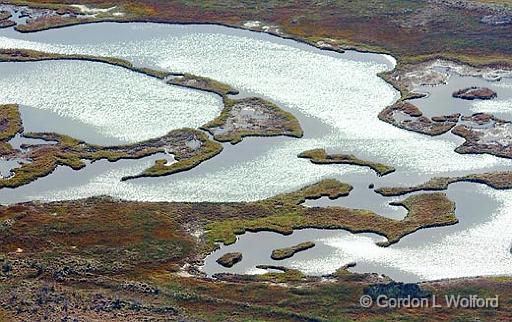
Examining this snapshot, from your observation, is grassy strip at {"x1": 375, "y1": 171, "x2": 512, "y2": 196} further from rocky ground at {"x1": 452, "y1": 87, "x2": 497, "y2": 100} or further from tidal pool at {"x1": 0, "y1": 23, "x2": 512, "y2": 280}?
rocky ground at {"x1": 452, "y1": 87, "x2": 497, "y2": 100}

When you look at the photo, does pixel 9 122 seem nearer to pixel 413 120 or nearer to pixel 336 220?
pixel 336 220

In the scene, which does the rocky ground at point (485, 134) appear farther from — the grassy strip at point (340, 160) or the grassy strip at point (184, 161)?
the grassy strip at point (184, 161)

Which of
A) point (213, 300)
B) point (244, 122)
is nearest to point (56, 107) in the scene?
point (244, 122)

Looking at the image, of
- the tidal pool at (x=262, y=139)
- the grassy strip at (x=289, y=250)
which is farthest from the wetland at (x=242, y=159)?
the tidal pool at (x=262, y=139)

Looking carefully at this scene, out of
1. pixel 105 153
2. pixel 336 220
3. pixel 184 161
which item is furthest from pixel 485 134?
pixel 105 153

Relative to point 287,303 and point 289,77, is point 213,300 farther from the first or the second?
point 289,77

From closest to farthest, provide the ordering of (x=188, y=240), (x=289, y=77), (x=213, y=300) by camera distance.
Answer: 1. (x=213, y=300)
2. (x=188, y=240)
3. (x=289, y=77)
